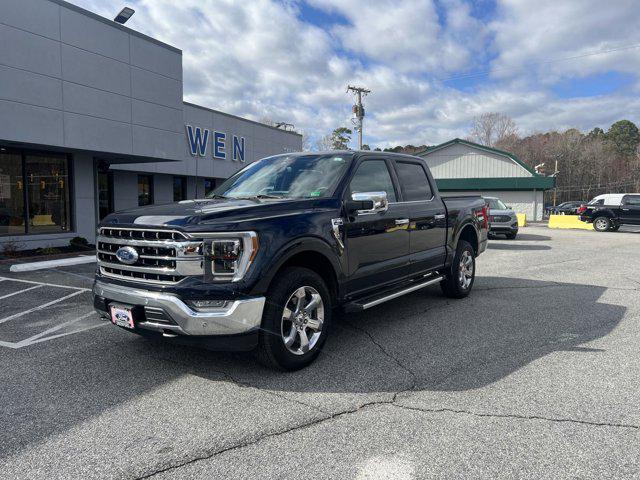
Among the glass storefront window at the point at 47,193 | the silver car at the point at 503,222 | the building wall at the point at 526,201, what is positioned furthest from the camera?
the building wall at the point at 526,201

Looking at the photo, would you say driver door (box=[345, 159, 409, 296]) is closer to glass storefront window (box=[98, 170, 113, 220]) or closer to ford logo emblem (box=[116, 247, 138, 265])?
ford logo emblem (box=[116, 247, 138, 265])

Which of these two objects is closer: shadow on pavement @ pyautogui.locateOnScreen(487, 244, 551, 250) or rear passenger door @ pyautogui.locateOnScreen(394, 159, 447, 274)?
rear passenger door @ pyautogui.locateOnScreen(394, 159, 447, 274)

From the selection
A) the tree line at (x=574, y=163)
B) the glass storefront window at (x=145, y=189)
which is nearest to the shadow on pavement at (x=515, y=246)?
the glass storefront window at (x=145, y=189)

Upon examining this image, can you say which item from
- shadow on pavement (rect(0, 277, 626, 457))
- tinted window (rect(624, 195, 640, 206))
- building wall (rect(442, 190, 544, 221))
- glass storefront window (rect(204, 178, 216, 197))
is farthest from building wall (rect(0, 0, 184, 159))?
building wall (rect(442, 190, 544, 221))

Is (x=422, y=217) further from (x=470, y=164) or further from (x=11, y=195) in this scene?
(x=470, y=164)

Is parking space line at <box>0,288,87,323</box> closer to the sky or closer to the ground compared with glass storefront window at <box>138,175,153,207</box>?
closer to the ground

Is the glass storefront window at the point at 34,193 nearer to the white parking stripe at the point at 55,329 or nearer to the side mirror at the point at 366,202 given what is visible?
the white parking stripe at the point at 55,329

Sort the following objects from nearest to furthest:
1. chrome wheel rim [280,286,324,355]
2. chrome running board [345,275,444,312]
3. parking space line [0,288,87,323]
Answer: chrome wheel rim [280,286,324,355] < chrome running board [345,275,444,312] < parking space line [0,288,87,323]

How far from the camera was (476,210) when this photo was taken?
25.1 ft

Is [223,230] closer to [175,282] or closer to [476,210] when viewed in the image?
[175,282]

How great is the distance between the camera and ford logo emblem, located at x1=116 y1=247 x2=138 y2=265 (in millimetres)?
3863

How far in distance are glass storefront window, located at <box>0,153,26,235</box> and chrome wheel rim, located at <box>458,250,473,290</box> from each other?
11429 mm

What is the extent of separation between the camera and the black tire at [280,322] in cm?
381

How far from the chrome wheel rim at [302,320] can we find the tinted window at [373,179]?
1.27 metres
